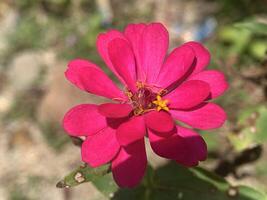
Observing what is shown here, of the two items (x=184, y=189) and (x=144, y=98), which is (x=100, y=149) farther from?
(x=184, y=189)

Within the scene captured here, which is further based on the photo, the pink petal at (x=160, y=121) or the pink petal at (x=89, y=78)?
the pink petal at (x=89, y=78)

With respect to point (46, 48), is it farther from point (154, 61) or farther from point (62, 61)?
point (154, 61)

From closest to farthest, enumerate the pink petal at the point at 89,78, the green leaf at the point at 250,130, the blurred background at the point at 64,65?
the pink petal at the point at 89,78 → the green leaf at the point at 250,130 → the blurred background at the point at 64,65

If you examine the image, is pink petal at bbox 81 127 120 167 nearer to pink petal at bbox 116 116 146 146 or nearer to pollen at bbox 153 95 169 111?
pink petal at bbox 116 116 146 146

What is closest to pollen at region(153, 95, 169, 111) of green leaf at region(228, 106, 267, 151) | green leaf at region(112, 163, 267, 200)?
green leaf at region(112, 163, 267, 200)

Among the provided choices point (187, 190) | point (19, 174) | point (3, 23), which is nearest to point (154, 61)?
point (187, 190)

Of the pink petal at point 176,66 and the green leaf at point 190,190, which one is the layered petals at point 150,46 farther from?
the green leaf at point 190,190

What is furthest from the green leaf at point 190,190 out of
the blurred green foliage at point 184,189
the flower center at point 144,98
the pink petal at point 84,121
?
the pink petal at point 84,121

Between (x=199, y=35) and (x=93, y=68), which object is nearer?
(x=93, y=68)
